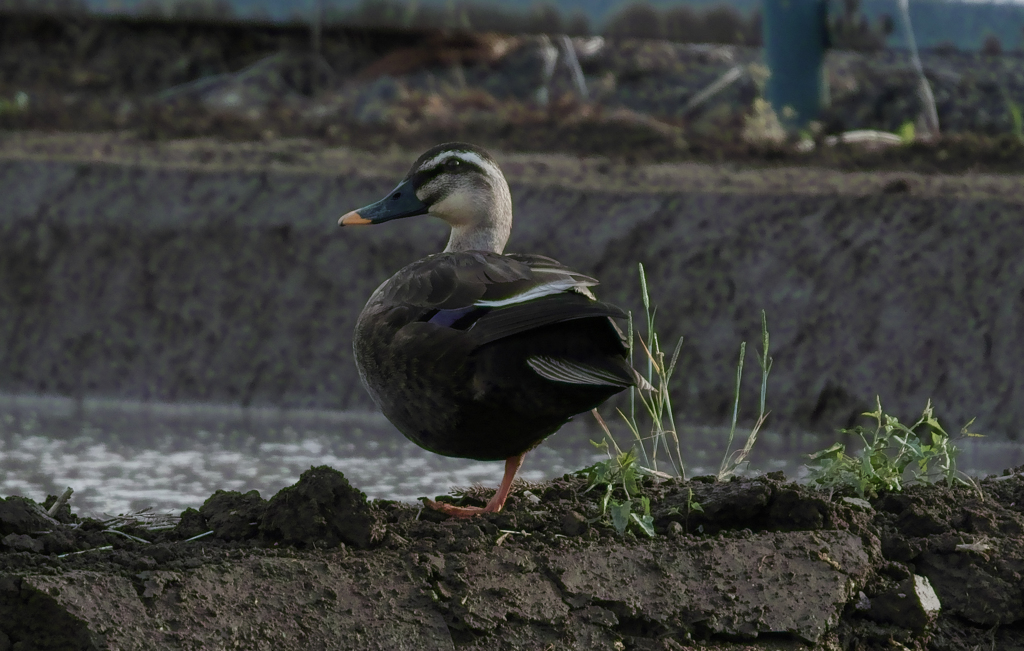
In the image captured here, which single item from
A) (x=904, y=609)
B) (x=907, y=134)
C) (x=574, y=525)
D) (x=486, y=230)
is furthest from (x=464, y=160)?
(x=907, y=134)

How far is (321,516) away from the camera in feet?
9.17

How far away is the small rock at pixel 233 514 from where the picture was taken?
9.30 ft

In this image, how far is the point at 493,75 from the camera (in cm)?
920

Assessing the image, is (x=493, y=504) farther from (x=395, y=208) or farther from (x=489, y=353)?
(x=395, y=208)

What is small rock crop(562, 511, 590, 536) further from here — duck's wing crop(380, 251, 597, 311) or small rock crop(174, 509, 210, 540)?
small rock crop(174, 509, 210, 540)

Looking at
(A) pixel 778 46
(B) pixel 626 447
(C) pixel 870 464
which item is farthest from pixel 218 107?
(C) pixel 870 464

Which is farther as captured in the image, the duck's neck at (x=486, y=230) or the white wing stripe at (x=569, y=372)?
the duck's neck at (x=486, y=230)

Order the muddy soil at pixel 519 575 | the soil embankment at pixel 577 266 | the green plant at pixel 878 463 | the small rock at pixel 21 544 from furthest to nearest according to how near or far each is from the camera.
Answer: the soil embankment at pixel 577 266, the green plant at pixel 878 463, the small rock at pixel 21 544, the muddy soil at pixel 519 575

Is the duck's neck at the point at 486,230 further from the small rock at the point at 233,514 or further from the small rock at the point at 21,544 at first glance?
the small rock at the point at 21,544

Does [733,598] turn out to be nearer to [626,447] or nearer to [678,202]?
[626,447]

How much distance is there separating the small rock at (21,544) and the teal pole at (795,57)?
5567 mm

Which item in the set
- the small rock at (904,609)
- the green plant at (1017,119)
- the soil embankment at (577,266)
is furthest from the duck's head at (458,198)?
the green plant at (1017,119)

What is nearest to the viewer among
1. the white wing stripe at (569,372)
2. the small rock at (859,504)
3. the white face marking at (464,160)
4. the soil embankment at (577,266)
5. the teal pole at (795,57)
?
the white wing stripe at (569,372)

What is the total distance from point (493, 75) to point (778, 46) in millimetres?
2478
